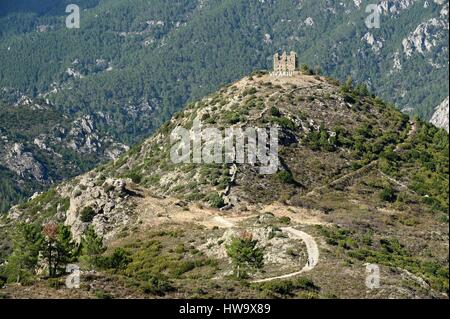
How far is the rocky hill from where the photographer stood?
74562 mm

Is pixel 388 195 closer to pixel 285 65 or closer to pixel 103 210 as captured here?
pixel 103 210

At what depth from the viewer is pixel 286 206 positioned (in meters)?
113

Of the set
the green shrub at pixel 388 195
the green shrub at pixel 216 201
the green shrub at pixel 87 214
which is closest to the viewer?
the green shrub at pixel 216 201

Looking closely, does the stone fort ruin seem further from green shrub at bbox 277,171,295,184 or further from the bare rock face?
the bare rock face

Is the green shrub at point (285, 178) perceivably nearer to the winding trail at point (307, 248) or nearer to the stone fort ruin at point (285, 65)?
the winding trail at point (307, 248)

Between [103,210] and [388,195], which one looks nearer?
[103,210]

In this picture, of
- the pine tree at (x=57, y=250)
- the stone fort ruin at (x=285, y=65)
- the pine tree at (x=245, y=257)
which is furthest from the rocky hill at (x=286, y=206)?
the pine tree at (x=57, y=250)

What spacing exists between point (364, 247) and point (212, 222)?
70.5 feet

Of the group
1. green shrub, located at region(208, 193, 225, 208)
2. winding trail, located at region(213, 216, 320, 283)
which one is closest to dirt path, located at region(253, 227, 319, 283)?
winding trail, located at region(213, 216, 320, 283)

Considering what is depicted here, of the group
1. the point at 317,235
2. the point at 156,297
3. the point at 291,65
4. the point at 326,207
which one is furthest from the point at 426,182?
the point at 156,297

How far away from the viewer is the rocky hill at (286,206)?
74.6m

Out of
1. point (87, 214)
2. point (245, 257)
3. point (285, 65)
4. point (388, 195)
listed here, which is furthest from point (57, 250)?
point (285, 65)
